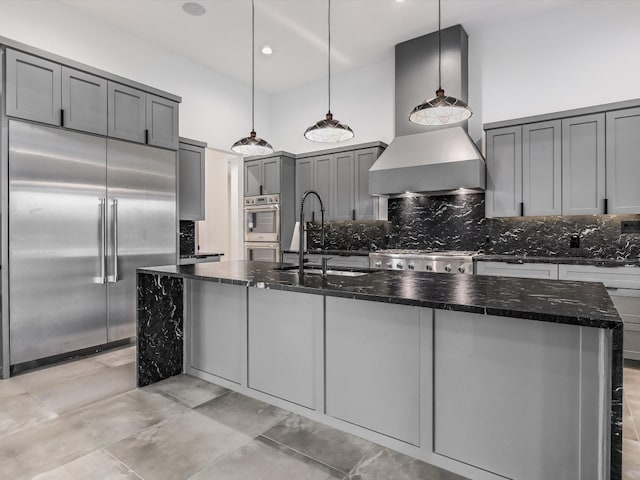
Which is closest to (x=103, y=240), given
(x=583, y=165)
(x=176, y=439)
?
(x=176, y=439)

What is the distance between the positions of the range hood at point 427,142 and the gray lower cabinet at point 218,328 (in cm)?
266

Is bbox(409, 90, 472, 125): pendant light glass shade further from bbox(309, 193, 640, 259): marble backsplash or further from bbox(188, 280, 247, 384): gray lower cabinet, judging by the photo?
bbox(309, 193, 640, 259): marble backsplash

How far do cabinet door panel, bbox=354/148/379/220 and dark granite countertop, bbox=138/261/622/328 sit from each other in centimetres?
268

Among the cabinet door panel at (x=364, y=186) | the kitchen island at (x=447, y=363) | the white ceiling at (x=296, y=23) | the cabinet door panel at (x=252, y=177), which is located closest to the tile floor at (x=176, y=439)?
the kitchen island at (x=447, y=363)

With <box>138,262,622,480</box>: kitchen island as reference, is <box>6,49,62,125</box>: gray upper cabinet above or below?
above

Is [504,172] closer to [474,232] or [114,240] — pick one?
[474,232]

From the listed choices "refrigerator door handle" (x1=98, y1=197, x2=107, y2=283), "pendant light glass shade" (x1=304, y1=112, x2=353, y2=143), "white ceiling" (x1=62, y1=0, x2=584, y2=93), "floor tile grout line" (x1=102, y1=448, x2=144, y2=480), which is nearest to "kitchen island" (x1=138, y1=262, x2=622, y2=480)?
"floor tile grout line" (x1=102, y1=448, x2=144, y2=480)

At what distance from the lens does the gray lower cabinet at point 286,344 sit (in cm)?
233

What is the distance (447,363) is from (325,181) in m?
4.10

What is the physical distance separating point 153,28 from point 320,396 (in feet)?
14.9

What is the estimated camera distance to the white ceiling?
4082 millimetres

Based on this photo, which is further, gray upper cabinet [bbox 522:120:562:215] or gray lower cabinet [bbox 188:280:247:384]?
gray upper cabinet [bbox 522:120:562:215]

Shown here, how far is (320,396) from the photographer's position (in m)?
2.30

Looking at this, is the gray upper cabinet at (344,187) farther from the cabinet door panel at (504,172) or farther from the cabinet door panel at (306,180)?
the cabinet door panel at (504,172)
